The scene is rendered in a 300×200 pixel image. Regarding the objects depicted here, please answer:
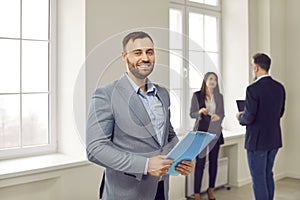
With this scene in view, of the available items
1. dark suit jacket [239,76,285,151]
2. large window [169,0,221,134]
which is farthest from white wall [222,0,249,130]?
large window [169,0,221,134]

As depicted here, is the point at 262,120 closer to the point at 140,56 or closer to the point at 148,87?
the point at 148,87

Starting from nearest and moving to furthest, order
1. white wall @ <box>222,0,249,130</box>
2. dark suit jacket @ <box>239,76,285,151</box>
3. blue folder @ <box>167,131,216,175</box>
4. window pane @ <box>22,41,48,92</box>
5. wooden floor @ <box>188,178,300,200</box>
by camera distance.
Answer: blue folder @ <box>167,131,216,175</box>, window pane @ <box>22,41,48,92</box>, dark suit jacket @ <box>239,76,285,151</box>, wooden floor @ <box>188,178,300,200</box>, white wall @ <box>222,0,249,130</box>

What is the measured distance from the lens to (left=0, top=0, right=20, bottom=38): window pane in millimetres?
2969

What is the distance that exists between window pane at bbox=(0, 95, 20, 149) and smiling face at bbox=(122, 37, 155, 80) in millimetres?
2028

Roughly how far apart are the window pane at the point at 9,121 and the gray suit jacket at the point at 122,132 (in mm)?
1906

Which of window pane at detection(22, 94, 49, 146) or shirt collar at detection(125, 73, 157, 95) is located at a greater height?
shirt collar at detection(125, 73, 157, 95)

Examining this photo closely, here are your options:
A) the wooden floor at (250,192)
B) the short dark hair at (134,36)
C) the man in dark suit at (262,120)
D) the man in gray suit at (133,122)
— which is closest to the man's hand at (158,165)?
the man in gray suit at (133,122)

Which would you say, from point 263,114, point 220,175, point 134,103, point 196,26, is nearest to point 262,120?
point 263,114

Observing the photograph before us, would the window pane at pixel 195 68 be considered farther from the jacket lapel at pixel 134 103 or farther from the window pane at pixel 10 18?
the window pane at pixel 10 18

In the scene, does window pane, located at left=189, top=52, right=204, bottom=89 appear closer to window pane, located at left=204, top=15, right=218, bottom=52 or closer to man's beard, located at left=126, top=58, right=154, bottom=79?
man's beard, located at left=126, top=58, right=154, bottom=79

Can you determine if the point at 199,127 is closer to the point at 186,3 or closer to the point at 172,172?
the point at 172,172

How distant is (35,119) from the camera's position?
3166 mm

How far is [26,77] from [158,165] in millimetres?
2176

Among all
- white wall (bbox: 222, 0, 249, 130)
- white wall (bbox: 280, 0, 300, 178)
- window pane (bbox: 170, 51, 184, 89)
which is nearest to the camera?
window pane (bbox: 170, 51, 184, 89)
